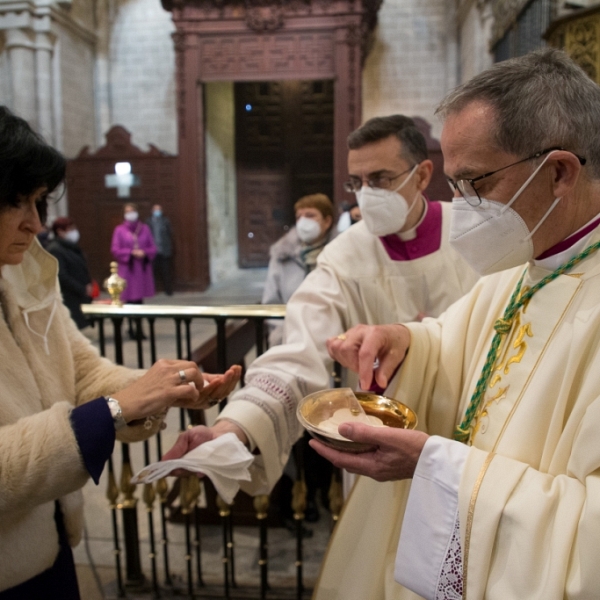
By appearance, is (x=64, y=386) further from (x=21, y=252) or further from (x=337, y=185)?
(x=337, y=185)

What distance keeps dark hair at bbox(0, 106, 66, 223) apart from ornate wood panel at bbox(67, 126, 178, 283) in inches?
380

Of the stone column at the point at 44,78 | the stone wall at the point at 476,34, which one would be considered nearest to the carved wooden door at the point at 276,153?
the stone wall at the point at 476,34

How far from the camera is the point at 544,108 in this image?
3.69ft

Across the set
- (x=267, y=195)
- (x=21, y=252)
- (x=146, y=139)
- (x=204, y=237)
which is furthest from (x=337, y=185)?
(x=21, y=252)

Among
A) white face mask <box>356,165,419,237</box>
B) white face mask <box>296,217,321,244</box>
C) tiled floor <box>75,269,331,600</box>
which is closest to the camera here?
white face mask <box>356,165,419,237</box>

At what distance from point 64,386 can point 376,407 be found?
893mm

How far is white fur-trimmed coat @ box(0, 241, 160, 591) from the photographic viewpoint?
1.27m

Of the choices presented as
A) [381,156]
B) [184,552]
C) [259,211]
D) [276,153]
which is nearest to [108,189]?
[259,211]

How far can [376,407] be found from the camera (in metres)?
1.41

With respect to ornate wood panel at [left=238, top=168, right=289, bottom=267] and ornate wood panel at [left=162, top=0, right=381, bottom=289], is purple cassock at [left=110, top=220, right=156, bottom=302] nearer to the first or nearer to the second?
ornate wood panel at [left=162, top=0, right=381, bottom=289]

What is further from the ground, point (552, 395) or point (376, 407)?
point (552, 395)

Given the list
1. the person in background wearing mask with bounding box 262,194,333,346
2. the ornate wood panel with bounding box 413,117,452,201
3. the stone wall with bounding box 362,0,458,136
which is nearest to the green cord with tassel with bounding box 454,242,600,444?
the person in background wearing mask with bounding box 262,194,333,346

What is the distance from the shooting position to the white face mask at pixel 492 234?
1.21 metres

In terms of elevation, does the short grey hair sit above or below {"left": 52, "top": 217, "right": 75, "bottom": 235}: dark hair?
above
